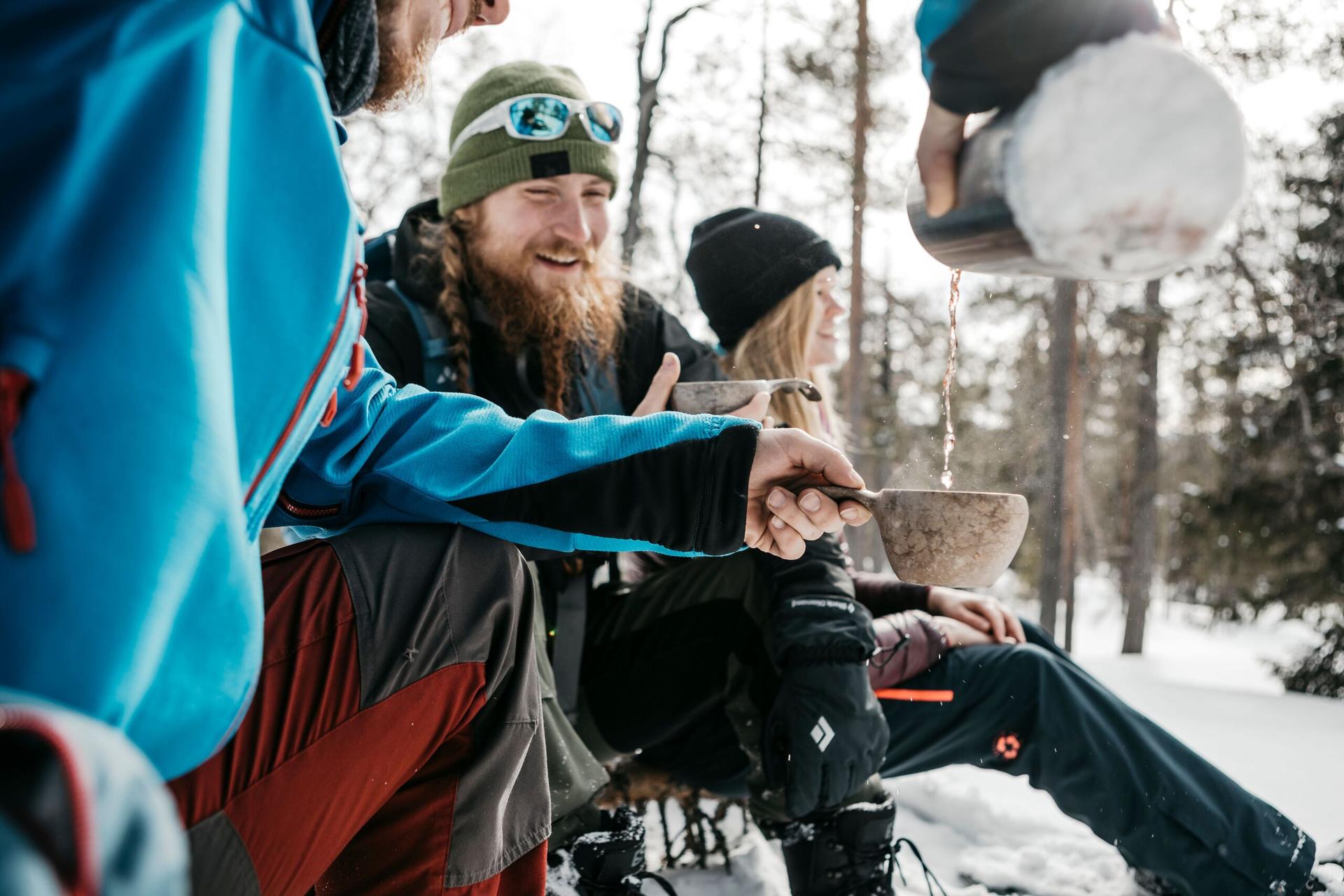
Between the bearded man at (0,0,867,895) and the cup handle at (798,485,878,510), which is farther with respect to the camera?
the cup handle at (798,485,878,510)

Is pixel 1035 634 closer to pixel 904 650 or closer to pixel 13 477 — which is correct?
pixel 904 650

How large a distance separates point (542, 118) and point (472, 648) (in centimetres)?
206

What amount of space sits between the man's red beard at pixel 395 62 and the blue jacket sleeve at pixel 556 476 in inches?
18.2

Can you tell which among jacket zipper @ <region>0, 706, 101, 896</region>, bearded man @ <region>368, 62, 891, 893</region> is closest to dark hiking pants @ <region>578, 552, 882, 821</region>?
bearded man @ <region>368, 62, 891, 893</region>

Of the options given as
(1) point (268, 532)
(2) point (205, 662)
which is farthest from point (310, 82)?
(1) point (268, 532)

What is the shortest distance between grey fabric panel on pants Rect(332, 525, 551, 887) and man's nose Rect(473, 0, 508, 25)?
3.04 feet

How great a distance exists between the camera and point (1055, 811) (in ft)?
9.46

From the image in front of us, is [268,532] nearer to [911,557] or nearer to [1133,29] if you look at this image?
[911,557]

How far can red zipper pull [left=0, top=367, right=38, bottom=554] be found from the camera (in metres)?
0.68

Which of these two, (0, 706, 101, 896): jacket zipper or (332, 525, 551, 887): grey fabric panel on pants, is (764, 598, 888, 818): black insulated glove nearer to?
(332, 525, 551, 887): grey fabric panel on pants

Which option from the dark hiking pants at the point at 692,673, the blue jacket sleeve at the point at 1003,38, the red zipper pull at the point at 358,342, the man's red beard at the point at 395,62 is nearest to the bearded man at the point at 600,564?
the dark hiking pants at the point at 692,673

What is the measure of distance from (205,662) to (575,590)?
55.5 inches

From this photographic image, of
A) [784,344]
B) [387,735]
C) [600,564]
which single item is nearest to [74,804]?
[387,735]

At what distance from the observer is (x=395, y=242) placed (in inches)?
107
